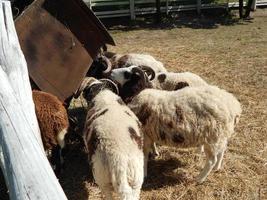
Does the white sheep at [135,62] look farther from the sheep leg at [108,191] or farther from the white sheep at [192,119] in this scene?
the sheep leg at [108,191]

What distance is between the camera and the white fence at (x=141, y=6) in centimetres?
1753

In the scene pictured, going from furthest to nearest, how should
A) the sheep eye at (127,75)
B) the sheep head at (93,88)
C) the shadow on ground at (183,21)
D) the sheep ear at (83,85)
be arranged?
the shadow on ground at (183,21)
the sheep eye at (127,75)
the sheep ear at (83,85)
the sheep head at (93,88)

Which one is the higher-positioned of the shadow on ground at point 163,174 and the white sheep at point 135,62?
the white sheep at point 135,62

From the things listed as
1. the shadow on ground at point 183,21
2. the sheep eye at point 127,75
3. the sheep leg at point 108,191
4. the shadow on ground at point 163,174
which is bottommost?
the shadow on ground at point 183,21

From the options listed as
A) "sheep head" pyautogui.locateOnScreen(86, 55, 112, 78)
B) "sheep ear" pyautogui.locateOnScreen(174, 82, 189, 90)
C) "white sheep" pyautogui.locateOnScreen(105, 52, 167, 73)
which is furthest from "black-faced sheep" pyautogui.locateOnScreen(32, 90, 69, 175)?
"white sheep" pyautogui.locateOnScreen(105, 52, 167, 73)

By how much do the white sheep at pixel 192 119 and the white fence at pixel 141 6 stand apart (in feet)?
41.1

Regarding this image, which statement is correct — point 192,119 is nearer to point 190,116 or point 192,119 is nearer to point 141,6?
point 190,116

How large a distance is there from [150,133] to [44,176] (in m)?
3.48

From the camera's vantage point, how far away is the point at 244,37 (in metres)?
14.0

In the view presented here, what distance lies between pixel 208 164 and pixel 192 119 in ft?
2.30

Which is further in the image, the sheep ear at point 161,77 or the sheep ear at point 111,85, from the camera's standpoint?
the sheep ear at point 161,77

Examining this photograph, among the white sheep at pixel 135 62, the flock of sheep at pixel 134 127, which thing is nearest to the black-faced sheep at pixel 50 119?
the flock of sheep at pixel 134 127

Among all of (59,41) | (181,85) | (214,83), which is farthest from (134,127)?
(214,83)

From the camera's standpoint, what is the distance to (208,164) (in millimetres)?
5422
